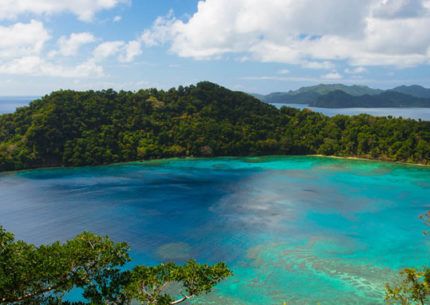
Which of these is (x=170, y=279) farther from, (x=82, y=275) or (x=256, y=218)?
(x=256, y=218)

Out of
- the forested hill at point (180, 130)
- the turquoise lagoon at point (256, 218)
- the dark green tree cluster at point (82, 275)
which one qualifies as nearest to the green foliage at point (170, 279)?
the dark green tree cluster at point (82, 275)

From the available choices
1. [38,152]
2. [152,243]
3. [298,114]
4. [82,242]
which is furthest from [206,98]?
[82,242]

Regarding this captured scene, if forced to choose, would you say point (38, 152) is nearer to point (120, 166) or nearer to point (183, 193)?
point (120, 166)

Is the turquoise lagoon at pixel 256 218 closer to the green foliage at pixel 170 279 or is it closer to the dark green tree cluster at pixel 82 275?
the green foliage at pixel 170 279

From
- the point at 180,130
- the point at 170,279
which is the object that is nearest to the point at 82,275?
the point at 170,279

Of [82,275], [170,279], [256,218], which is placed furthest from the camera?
[256,218]

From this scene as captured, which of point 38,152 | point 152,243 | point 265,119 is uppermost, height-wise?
point 265,119

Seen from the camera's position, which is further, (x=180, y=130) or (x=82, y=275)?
(x=180, y=130)
